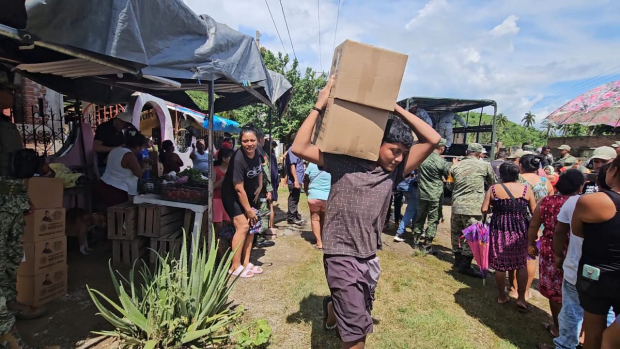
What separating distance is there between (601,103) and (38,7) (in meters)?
8.03

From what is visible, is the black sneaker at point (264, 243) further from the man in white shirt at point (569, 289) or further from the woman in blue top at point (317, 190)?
the man in white shirt at point (569, 289)

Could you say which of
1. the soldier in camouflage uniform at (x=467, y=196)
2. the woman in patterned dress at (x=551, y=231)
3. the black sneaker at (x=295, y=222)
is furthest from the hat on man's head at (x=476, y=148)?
the black sneaker at (x=295, y=222)

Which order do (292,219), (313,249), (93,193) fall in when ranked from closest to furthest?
1. (93,193)
2. (313,249)
3. (292,219)

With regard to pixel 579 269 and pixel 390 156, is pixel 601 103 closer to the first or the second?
pixel 579 269

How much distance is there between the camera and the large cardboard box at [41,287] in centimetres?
298

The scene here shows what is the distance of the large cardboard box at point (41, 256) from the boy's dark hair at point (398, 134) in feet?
10.5

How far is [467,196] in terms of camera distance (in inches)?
177

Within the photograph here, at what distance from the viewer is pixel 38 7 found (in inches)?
66.4

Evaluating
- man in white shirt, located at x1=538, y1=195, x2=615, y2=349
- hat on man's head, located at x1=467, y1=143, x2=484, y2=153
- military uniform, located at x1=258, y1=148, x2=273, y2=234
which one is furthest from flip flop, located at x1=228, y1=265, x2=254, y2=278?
hat on man's head, located at x1=467, y1=143, x2=484, y2=153

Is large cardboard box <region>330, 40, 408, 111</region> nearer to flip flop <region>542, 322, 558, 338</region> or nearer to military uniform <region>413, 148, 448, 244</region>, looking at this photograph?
flip flop <region>542, 322, 558, 338</region>

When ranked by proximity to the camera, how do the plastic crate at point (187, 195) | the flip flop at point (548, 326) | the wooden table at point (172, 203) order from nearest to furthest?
the flip flop at point (548, 326)
the wooden table at point (172, 203)
the plastic crate at point (187, 195)

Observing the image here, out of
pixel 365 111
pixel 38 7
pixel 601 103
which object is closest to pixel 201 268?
pixel 365 111

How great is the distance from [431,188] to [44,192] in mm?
4949

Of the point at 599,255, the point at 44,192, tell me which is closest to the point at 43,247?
the point at 44,192
